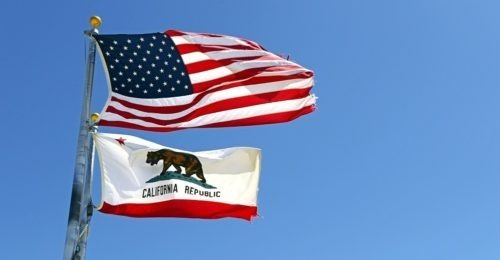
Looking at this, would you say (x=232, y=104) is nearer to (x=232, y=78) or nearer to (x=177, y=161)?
(x=232, y=78)

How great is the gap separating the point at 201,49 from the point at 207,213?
3658 mm

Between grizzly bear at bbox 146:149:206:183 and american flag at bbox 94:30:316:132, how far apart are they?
35.3 inches

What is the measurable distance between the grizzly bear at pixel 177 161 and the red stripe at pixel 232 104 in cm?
92

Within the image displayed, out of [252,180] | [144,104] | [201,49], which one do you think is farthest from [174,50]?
[252,180]

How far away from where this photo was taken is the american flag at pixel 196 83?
1647 centimetres

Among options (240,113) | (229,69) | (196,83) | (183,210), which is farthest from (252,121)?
(183,210)

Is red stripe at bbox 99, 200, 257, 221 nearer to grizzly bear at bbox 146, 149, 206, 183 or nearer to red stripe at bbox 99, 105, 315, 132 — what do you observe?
grizzly bear at bbox 146, 149, 206, 183

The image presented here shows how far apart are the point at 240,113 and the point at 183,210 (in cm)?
242

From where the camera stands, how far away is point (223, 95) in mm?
17328

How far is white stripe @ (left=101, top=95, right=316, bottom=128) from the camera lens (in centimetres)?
1617

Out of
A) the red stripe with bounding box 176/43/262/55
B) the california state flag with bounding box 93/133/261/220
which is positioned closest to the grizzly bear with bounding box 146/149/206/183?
the california state flag with bounding box 93/133/261/220

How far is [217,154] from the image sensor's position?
18.3m

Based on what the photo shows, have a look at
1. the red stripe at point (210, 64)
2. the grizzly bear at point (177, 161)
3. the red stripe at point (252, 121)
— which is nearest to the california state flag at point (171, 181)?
the grizzly bear at point (177, 161)

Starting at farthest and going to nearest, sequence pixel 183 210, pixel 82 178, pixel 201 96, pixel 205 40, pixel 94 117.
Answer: pixel 205 40, pixel 201 96, pixel 183 210, pixel 94 117, pixel 82 178
